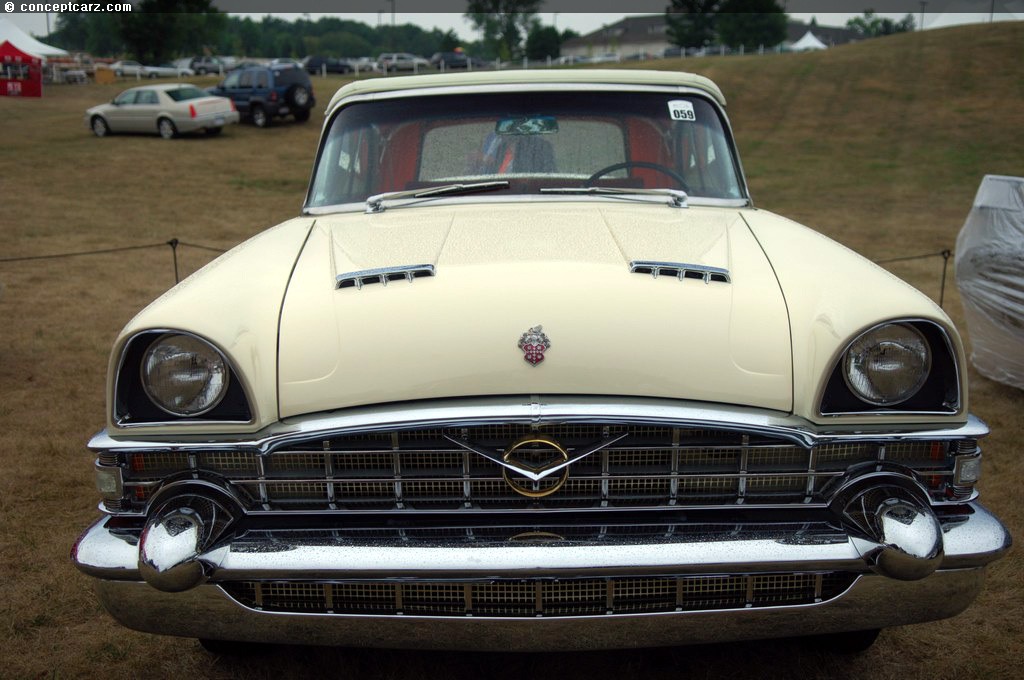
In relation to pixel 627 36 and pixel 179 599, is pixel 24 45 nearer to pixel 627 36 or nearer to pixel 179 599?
pixel 179 599

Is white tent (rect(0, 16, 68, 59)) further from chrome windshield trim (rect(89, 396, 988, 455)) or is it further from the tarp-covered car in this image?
chrome windshield trim (rect(89, 396, 988, 455))

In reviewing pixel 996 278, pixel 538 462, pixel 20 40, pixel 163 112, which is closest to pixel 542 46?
pixel 20 40

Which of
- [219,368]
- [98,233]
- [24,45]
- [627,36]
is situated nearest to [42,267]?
[98,233]

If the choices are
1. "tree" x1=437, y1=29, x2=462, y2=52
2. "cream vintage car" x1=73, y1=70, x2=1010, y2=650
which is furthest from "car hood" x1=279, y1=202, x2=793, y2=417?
"tree" x1=437, y1=29, x2=462, y2=52

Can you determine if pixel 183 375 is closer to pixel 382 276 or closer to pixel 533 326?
pixel 382 276

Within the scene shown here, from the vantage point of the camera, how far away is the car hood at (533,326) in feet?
7.11

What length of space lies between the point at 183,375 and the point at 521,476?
2.76ft

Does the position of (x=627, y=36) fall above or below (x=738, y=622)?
above

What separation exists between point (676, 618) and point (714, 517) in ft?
0.84

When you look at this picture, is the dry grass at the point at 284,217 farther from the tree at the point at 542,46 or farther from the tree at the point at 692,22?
the tree at the point at 542,46

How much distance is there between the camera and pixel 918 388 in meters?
2.26

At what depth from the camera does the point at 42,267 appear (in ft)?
34.2

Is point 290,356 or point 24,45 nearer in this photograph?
point 290,356

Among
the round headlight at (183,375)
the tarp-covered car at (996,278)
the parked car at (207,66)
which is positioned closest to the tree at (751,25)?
the parked car at (207,66)
